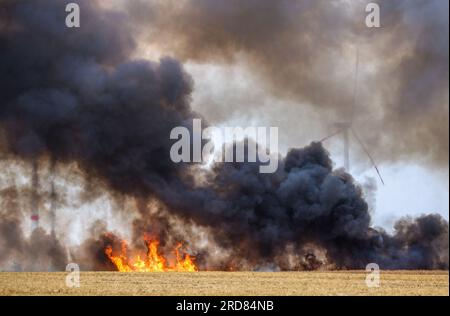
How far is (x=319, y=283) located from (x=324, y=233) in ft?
160

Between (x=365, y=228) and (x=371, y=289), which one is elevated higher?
(x=365, y=228)

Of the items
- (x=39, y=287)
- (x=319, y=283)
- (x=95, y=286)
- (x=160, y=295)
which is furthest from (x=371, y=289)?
(x=39, y=287)

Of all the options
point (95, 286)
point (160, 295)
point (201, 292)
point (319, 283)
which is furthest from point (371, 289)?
point (95, 286)

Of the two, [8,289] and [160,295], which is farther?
[8,289]
